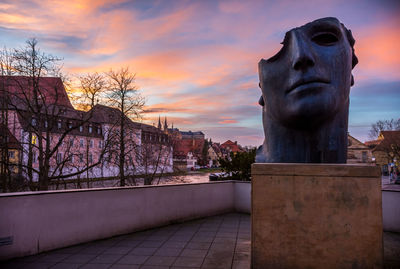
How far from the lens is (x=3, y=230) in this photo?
16.9 feet

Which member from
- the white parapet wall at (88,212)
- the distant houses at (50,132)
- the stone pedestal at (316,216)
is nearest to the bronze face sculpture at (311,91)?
the stone pedestal at (316,216)

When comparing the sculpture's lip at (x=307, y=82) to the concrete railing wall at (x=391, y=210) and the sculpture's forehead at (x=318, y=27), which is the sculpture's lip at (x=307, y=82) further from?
the concrete railing wall at (x=391, y=210)

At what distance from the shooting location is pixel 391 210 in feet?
24.5

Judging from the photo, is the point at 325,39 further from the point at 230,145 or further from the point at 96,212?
the point at 230,145

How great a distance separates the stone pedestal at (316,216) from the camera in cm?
329

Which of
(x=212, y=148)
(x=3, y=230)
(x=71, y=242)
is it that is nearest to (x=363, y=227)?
(x=71, y=242)

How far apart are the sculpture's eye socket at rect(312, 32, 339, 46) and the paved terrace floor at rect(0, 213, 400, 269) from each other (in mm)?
4012

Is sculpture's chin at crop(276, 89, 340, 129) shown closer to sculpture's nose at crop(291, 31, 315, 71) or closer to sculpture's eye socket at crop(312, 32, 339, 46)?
sculpture's nose at crop(291, 31, 315, 71)

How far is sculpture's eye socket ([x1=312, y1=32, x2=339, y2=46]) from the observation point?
371 centimetres

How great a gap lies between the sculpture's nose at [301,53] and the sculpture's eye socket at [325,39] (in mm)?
215

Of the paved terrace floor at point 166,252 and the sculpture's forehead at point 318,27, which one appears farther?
the paved terrace floor at point 166,252

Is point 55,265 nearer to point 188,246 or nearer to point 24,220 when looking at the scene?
point 24,220

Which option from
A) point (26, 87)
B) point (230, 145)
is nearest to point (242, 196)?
point (26, 87)

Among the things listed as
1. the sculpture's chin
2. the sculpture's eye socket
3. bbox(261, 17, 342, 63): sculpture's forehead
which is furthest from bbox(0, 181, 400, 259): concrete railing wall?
the sculpture's eye socket
